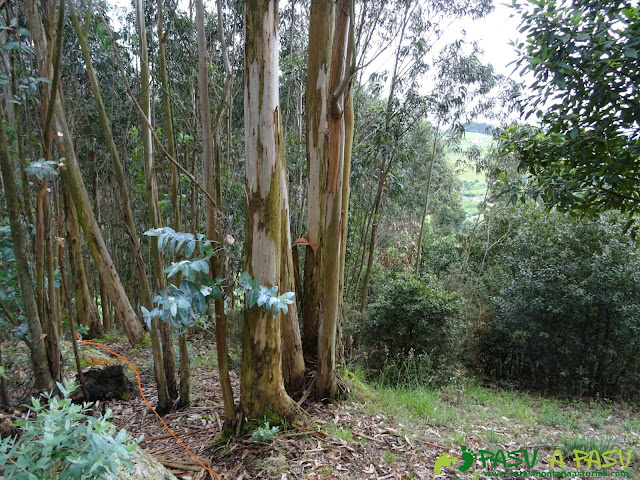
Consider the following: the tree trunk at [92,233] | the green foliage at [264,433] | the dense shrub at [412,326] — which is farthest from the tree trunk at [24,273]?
the dense shrub at [412,326]

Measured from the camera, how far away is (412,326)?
7277 mm

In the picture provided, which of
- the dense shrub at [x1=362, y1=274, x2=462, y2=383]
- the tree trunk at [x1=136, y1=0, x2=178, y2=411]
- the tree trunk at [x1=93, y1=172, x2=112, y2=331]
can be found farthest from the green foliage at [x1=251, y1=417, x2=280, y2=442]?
the tree trunk at [x1=93, y1=172, x2=112, y2=331]

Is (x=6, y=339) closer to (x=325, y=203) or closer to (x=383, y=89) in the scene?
(x=325, y=203)

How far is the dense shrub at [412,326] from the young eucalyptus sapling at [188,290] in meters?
5.11

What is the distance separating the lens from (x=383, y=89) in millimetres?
10328

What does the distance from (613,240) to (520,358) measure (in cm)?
317

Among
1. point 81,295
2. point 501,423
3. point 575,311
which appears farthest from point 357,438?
point 575,311

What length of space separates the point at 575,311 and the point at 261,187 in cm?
739

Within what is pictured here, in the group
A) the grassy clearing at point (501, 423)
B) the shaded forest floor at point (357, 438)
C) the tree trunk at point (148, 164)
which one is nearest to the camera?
the shaded forest floor at point (357, 438)

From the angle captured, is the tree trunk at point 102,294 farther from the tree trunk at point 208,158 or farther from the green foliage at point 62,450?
the green foliage at point 62,450

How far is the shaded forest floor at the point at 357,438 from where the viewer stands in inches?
113

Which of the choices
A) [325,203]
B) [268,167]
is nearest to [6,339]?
[268,167]

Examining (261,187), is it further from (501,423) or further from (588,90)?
(501,423)

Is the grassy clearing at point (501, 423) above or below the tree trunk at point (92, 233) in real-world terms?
below
